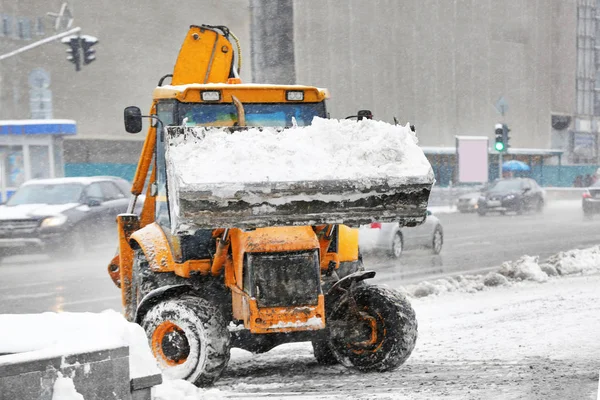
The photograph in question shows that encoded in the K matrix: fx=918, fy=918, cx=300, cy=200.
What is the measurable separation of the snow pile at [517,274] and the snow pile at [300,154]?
18.5 ft

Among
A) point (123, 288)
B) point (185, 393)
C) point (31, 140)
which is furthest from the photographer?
point (31, 140)

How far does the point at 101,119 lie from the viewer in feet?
147

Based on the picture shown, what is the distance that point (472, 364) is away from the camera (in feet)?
24.3

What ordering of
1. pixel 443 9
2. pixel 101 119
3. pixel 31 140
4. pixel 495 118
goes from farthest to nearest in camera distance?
pixel 495 118
pixel 443 9
pixel 101 119
pixel 31 140

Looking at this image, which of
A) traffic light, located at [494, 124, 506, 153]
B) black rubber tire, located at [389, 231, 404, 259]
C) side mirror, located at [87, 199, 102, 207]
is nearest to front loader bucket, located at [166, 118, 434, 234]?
black rubber tire, located at [389, 231, 404, 259]

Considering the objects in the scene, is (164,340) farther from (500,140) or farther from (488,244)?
(500,140)

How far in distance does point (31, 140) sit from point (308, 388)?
26.1 metres

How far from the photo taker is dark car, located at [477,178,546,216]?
34.2m

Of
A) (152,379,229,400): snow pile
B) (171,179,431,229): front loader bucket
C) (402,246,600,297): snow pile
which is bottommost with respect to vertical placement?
(402,246,600,297): snow pile

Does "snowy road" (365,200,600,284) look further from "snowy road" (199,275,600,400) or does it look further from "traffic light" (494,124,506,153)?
"snowy road" (199,275,600,400)

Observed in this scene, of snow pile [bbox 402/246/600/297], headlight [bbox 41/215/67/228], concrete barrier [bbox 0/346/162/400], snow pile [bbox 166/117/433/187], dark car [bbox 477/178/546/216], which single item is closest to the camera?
concrete barrier [bbox 0/346/162/400]

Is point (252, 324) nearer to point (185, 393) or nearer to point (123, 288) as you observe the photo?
point (185, 393)

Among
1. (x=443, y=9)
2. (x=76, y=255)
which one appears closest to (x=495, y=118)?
(x=443, y=9)

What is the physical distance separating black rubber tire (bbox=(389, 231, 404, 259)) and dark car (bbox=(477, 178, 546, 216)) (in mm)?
17378
